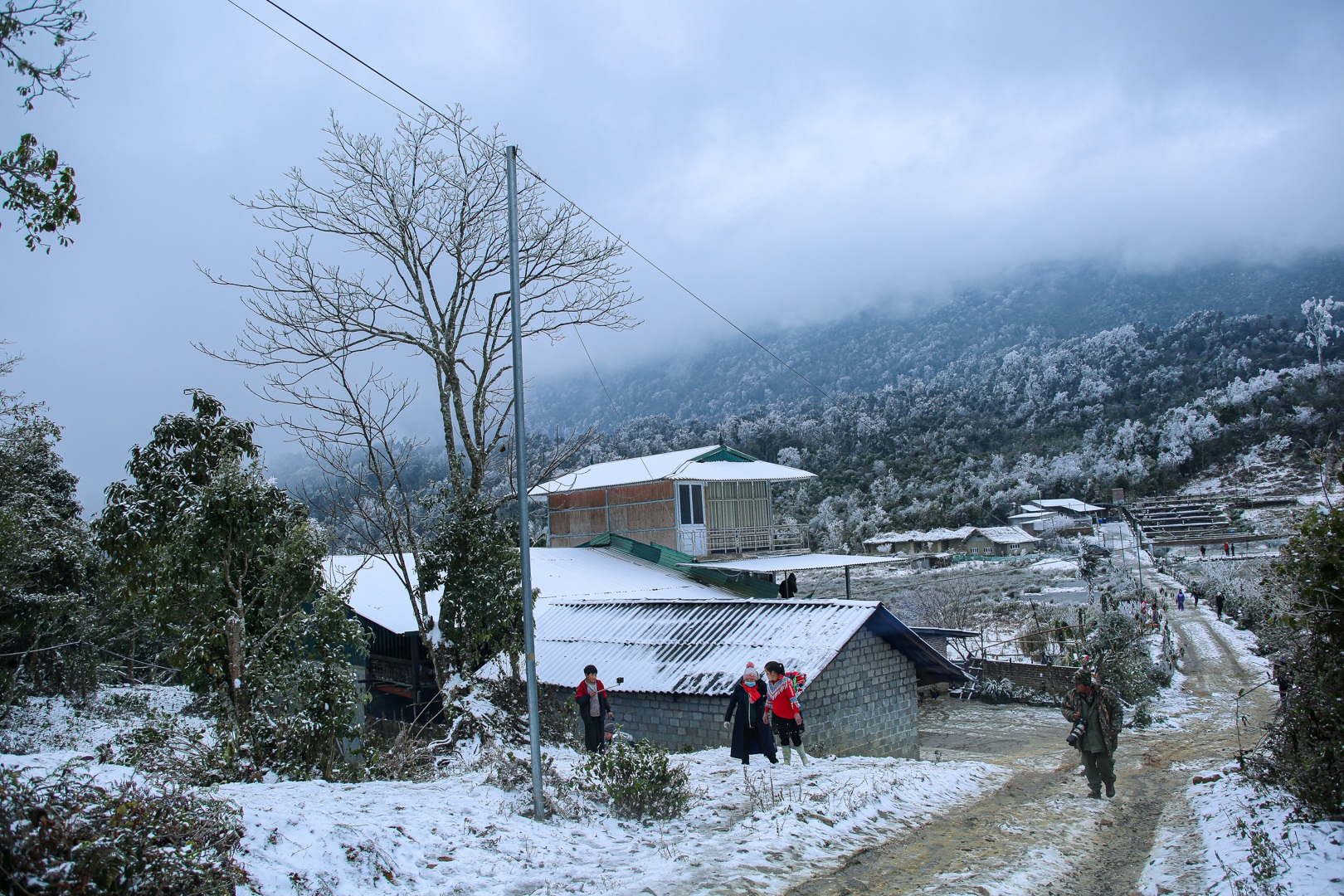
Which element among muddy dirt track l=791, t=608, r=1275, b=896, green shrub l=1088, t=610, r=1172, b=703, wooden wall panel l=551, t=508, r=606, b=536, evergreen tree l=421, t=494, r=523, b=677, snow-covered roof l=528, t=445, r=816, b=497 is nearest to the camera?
muddy dirt track l=791, t=608, r=1275, b=896

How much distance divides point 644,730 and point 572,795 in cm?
641

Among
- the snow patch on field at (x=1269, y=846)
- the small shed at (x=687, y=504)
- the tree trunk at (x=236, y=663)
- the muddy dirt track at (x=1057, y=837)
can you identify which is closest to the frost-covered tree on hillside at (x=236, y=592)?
the tree trunk at (x=236, y=663)

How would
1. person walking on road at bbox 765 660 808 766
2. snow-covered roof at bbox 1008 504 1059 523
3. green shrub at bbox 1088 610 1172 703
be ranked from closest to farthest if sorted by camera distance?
1. person walking on road at bbox 765 660 808 766
2. green shrub at bbox 1088 610 1172 703
3. snow-covered roof at bbox 1008 504 1059 523

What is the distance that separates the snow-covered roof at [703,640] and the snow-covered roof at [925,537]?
57.9 m

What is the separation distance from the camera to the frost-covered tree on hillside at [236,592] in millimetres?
8438

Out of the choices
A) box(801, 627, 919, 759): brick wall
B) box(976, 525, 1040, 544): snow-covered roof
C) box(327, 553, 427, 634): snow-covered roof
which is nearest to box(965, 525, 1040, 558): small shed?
box(976, 525, 1040, 544): snow-covered roof

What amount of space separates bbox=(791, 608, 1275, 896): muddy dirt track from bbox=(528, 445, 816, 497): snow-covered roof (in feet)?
41.1

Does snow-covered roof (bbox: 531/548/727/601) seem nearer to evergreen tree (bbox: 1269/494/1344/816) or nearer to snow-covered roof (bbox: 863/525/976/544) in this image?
evergreen tree (bbox: 1269/494/1344/816)

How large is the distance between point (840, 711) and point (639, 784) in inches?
274

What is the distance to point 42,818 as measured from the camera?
382 cm

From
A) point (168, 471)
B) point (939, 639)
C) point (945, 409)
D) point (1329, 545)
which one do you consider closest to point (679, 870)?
point (1329, 545)

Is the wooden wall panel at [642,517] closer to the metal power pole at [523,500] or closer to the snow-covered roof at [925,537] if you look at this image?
the metal power pole at [523,500]

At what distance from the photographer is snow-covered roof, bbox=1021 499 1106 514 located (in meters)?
76.9

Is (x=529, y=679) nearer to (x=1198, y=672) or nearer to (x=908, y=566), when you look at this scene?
(x=1198, y=672)
